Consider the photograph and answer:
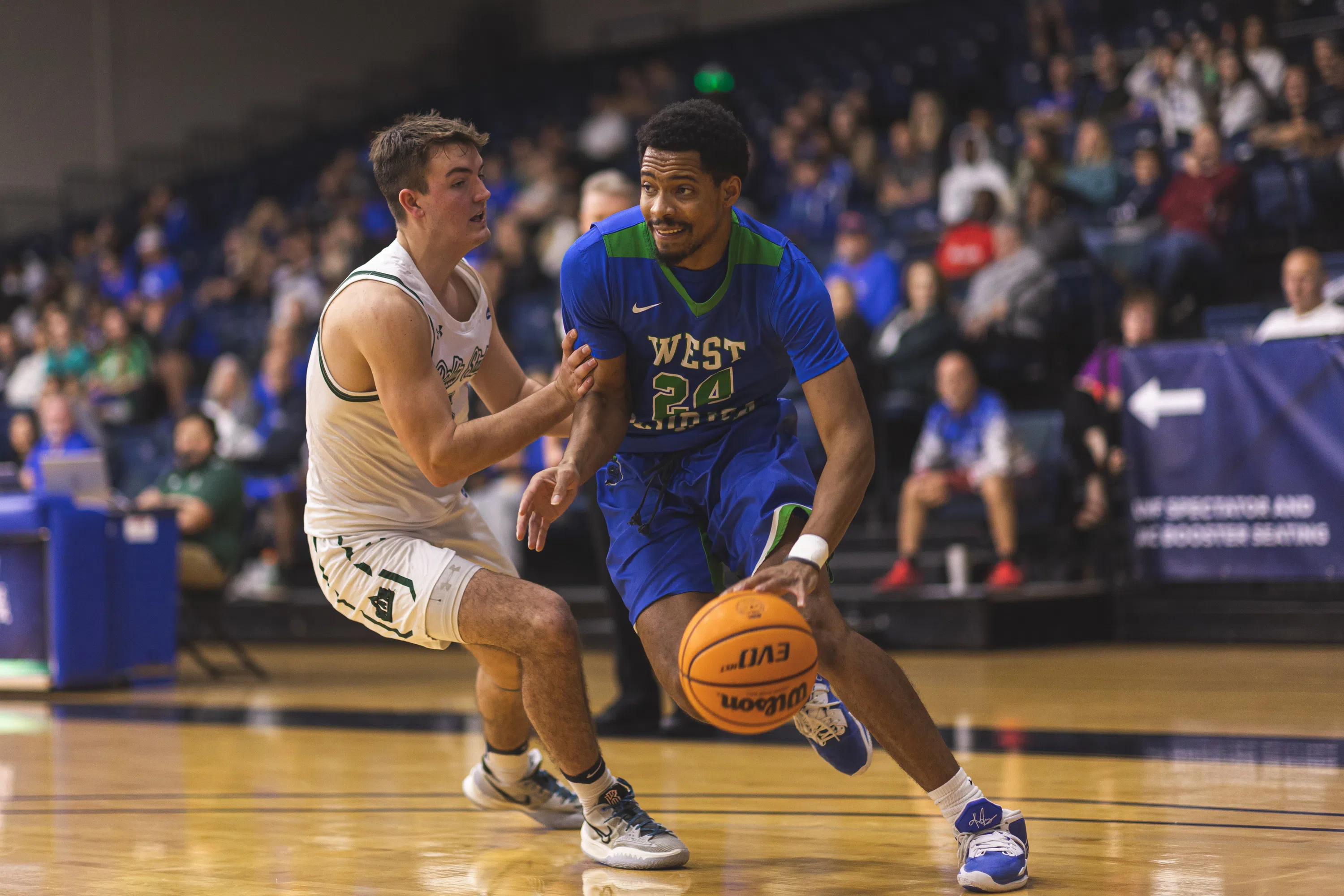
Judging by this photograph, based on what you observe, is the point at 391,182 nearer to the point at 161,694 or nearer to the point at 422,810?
the point at 422,810

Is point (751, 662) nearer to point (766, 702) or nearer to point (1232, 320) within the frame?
point (766, 702)

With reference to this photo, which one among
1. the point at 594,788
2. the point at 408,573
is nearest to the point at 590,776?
the point at 594,788

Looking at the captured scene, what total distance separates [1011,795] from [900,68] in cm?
1043

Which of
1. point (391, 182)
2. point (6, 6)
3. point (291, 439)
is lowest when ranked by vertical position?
point (291, 439)

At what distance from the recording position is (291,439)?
34.9 ft

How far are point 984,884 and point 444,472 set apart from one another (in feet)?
4.68

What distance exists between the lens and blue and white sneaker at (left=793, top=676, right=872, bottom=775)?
11.2ft

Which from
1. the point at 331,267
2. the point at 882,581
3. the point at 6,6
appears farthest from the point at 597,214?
the point at 6,6

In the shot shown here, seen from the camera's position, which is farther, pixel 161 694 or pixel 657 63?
pixel 657 63

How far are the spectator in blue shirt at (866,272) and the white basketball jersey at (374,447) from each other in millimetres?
5898

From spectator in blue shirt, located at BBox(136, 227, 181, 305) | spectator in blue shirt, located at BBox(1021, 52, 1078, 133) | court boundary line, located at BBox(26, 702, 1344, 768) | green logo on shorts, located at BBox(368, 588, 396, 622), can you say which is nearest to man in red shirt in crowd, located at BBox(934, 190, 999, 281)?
spectator in blue shirt, located at BBox(1021, 52, 1078, 133)

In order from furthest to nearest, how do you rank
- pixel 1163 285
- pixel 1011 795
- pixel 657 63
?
pixel 657 63
pixel 1163 285
pixel 1011 795

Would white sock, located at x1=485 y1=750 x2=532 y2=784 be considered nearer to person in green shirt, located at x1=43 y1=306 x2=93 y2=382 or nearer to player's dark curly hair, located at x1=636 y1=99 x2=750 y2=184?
player's dark curly hair, located at x1=636 y1=99 x2=750 y2=184

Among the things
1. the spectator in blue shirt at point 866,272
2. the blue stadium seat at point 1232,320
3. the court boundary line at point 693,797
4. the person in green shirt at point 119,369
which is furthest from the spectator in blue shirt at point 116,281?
the court boundary line at point 693,797
